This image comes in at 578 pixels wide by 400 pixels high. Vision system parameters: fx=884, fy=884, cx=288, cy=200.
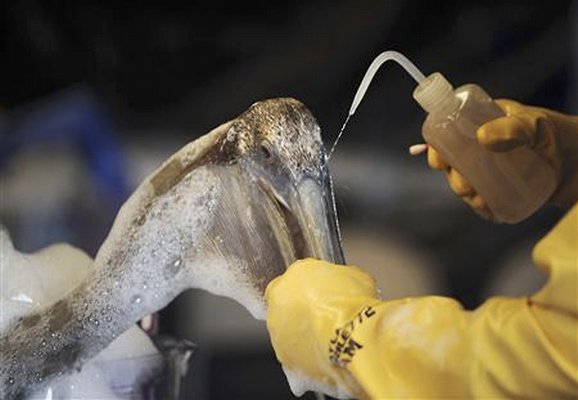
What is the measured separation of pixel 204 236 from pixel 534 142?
376mm

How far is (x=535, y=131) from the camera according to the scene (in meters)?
0.79

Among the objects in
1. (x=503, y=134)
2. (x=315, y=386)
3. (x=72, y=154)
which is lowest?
(x=315, y=386)

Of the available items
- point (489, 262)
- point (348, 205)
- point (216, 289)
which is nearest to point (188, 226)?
point (216, 289)

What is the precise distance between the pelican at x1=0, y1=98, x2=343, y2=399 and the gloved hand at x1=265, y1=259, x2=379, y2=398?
15cm

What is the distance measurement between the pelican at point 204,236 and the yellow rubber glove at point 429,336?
173mm

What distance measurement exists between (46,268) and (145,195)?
18 cm

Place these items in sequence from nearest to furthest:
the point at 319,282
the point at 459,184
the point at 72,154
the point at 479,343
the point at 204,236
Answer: the point at 479,343 → the point at 319,282 → the point at 459,184 → the point at 204,236 → the point at 72,154

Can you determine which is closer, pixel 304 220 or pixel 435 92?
pixel 435 92

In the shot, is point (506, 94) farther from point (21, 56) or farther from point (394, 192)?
point (21, 56)

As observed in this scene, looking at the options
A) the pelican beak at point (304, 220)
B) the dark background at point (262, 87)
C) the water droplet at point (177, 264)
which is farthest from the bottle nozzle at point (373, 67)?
the water droplet at point (177, 264)

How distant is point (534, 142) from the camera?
31.0 inches

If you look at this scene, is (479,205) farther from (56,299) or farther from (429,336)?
(56,299)

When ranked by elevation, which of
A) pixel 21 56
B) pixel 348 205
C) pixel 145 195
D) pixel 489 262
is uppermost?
pixel 21 56

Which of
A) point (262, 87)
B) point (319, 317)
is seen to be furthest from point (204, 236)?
point (319, 317)
